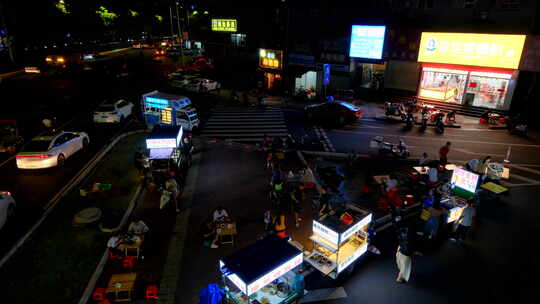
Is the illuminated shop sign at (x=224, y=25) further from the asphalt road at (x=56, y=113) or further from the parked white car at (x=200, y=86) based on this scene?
the asphalt road at (x=56, y=113)

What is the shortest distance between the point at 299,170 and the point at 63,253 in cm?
1183

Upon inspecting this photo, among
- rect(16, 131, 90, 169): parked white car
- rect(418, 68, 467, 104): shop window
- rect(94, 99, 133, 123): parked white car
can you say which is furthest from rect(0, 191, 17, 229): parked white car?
rect(418, 68, 467, 104): shop window

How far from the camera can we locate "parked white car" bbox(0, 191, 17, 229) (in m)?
13.0

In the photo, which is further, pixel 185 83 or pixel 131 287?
pixel 185 83

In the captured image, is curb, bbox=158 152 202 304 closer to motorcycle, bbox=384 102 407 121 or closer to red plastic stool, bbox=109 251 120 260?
red plastic stool, bbox=109 251 120 260

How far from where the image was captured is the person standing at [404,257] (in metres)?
10.1

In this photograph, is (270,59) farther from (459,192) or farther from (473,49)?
(459,192)

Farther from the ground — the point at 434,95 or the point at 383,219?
the point at 434,95

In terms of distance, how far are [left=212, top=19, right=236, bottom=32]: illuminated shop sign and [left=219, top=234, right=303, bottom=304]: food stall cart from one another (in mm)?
40914

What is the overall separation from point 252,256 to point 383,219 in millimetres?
7720

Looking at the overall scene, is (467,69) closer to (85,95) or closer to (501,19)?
(501,19)

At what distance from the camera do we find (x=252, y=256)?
8531 millimetres

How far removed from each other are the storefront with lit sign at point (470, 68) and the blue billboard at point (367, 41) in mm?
3722

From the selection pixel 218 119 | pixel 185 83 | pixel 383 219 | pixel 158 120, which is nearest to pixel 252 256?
pixel 383 219
